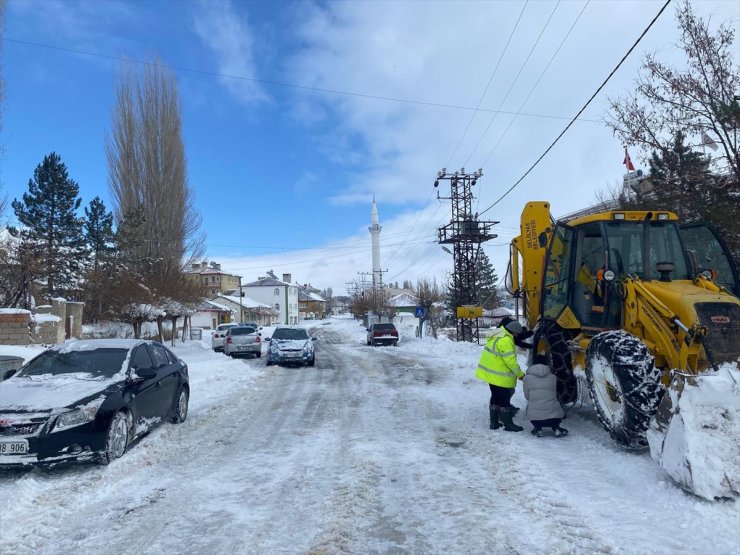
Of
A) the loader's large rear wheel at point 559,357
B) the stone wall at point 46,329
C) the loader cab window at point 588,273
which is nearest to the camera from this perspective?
the loader cab window at point 588,273

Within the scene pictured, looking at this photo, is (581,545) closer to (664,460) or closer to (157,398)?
(664,460)

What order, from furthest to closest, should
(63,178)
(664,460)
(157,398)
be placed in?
(63,178), (157,398), (664,460)

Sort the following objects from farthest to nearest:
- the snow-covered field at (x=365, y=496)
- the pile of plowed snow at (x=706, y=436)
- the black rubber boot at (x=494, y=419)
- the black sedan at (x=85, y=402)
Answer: the black rubber boot at (x=494, y=419), the black sedan at (x=85, y=402), the pile of plowed snow at (x=706, y=436), the snow-covered field at (x=365, y=496)

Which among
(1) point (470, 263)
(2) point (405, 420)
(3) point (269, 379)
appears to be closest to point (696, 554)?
(2) point (405, 420)

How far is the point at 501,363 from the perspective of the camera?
777 centimetres

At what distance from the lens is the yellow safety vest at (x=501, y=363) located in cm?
770

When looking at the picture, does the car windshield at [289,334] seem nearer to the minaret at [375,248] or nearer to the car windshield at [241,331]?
the car windshield at [241,331]

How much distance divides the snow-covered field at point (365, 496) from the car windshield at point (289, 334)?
12.1 m

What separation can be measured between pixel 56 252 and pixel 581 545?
119ft

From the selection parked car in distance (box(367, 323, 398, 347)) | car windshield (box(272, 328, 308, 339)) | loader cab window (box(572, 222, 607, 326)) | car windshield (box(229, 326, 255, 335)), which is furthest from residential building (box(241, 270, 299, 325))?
loader cab window (box(572, 222, 607, 326))

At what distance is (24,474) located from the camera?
18.8 feet

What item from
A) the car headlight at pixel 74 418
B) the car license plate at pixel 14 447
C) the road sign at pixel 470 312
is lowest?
the car license plate at pixel 14 447

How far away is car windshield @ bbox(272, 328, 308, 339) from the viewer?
820 inches

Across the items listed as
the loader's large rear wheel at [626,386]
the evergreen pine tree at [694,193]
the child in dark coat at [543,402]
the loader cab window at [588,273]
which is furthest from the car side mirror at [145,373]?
the evergreen pine tree at [694,193]
